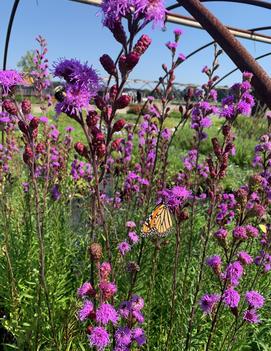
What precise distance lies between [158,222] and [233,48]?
1.42 meters

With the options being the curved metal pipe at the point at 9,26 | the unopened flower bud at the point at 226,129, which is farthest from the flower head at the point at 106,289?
the curved metal pipe at the point at 9,26

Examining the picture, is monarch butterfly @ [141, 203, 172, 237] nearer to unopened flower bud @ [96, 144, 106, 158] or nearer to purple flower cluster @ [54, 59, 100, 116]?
unopened flower bud @ [96, 144, 106, 158]

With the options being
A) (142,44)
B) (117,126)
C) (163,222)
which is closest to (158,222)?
(163,222)

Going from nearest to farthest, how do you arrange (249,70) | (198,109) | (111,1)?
(249,70), (111,1), (198,109)

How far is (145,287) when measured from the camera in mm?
2928

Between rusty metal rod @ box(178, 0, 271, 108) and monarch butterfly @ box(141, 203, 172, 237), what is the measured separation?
4.10 feet

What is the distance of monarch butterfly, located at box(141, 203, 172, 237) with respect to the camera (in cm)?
200

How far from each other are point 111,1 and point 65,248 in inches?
95.8

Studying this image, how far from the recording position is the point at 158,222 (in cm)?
212

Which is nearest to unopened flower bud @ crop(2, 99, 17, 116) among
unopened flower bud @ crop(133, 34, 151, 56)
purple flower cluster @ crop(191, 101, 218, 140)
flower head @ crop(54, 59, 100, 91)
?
flower head @ crop(54, 59, 100, 91)

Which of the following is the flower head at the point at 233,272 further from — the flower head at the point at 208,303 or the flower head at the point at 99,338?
the flower head at the point at 99,338

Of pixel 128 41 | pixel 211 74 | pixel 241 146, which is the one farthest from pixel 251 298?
pixel 241 146

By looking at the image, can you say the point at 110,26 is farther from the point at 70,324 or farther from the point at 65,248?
the point at 65,248

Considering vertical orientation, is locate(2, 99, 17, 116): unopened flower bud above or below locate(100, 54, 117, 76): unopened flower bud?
below
